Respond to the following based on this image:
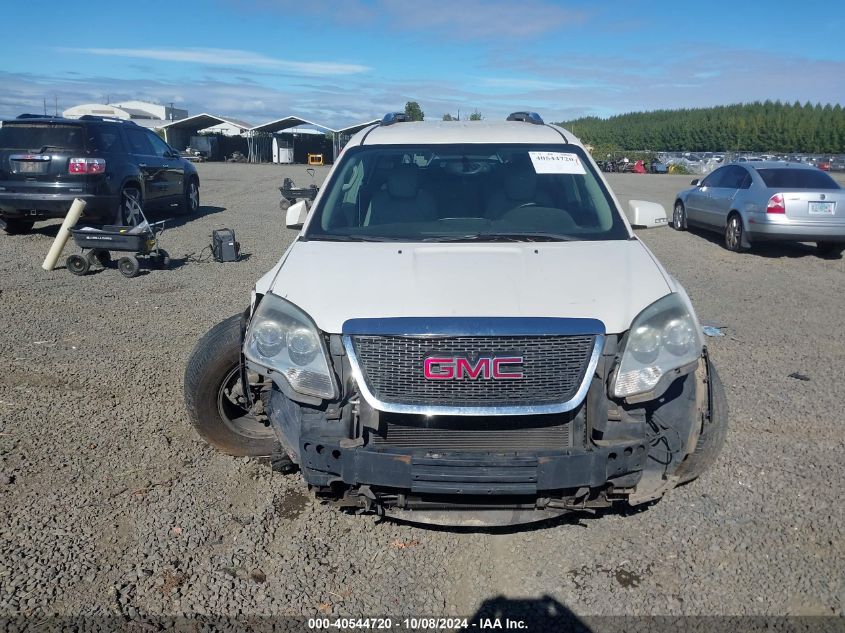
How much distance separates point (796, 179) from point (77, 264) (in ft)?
36.5

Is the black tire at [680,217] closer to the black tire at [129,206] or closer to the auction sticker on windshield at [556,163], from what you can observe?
the black tire at [129,206]

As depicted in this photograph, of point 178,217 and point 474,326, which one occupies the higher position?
point 474,326

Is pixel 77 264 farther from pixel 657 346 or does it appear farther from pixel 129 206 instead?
pixel 657 346

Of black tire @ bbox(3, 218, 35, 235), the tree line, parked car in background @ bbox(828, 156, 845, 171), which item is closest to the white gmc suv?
black tire @ bbox(3, 218, 35, 235)

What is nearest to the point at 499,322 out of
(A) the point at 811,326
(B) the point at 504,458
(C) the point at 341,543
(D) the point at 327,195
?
(B) the point at 504,458

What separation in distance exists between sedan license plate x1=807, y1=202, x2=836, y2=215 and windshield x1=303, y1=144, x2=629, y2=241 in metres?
8.74

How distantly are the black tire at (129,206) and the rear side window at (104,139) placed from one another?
0.68 m

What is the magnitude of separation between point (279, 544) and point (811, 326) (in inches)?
253

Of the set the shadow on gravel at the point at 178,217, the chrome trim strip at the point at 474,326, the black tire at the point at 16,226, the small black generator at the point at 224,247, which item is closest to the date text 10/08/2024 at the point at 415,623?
the chrome trim strip at the point at 474,326

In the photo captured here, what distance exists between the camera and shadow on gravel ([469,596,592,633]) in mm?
3059

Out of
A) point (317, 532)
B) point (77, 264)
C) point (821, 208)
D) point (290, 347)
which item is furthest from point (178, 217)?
point (290, 347)

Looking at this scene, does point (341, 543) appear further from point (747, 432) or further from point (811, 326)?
point (811, 326)

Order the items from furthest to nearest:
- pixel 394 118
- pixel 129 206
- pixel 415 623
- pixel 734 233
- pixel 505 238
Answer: pixel 734 233, pixel 129 206, pixel 394 118, pixel 505 238, pixel 415 623

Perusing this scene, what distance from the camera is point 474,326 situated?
3096mm
